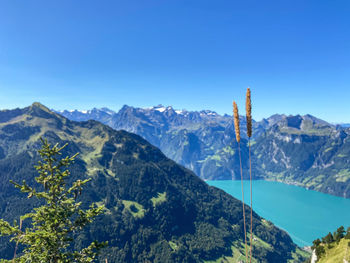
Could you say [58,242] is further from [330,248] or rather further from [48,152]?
[330,248]

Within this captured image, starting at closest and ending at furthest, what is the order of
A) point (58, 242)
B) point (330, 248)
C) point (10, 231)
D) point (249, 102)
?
point (249, 102)
point (10, 231)
point (58, 242)
point (330, 248)

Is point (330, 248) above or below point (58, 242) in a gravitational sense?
below

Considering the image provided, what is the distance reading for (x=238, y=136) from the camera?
875cm

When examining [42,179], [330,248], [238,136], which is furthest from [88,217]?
[330,248]

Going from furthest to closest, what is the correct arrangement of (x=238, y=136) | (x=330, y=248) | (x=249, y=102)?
(x=330, y=248) → (x=238, y=136) → (x=249, y=102)

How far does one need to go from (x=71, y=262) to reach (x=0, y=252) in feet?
814

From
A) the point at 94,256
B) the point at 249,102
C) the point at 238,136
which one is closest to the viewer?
the point at 249,102

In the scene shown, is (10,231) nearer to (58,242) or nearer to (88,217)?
(58,242)

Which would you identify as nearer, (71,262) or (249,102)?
(249,102)

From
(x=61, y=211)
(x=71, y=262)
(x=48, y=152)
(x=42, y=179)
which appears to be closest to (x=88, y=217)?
(x=61, y=211)

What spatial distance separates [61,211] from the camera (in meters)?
15.7

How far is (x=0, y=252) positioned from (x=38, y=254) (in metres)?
248

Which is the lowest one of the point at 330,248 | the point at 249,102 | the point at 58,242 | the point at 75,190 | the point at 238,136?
Result: the point at 330,248

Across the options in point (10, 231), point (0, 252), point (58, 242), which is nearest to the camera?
point (10, 231)
